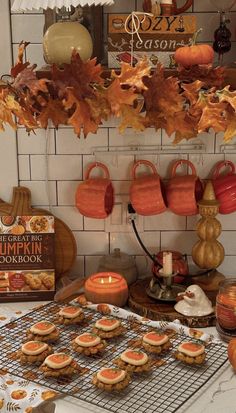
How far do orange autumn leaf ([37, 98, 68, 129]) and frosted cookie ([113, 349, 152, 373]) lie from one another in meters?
0.59

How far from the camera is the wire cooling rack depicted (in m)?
1.20

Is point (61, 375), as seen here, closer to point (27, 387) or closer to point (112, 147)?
point (27, 387)

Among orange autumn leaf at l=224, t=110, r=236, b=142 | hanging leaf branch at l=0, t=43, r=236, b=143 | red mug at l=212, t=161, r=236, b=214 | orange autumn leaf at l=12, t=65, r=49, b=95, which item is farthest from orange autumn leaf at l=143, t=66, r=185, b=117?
A: red mug at l=212, t=161, r=236, b=214

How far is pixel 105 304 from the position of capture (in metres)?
1.61

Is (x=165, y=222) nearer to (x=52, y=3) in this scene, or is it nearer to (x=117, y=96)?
(x=117, y=96)

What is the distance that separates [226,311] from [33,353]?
1.56 ft

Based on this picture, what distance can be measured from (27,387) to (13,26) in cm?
98

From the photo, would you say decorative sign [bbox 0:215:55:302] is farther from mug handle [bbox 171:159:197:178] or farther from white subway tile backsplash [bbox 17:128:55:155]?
mug handle [bbox 171:159:197:178]

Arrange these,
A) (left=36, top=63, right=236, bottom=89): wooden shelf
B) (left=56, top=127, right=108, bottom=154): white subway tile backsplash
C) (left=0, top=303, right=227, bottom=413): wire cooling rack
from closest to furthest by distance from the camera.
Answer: (left=0, top=303, right=227, bottom=413): wire cooling rack < (left=36, top=63, right=236, bottom=89): wooden shelf < (left=56, top=127, right=108, bottom=154): white subway tile backsplash

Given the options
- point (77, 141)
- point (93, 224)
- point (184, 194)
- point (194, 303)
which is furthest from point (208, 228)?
point (77, 141)

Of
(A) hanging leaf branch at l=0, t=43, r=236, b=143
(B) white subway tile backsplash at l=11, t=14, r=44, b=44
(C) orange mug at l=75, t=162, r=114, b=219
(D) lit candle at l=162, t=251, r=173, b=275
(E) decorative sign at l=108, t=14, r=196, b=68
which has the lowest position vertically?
(D) lit candle at l=162, t=251, r=173, b=275

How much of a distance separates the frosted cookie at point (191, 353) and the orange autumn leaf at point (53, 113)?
621 millimetres

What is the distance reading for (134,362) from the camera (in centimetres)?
129

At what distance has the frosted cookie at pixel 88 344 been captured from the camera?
1.37 meters
